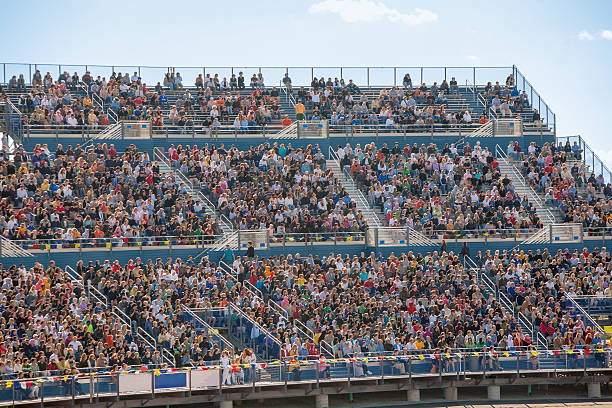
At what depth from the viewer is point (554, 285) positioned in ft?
133

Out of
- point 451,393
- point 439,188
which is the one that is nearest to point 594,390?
point 451,393

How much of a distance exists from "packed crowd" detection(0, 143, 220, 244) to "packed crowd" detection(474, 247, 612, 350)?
1165 cm

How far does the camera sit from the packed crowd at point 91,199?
3931 cm

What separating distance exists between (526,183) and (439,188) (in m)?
4.82

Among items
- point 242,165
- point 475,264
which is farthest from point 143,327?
point 475,264

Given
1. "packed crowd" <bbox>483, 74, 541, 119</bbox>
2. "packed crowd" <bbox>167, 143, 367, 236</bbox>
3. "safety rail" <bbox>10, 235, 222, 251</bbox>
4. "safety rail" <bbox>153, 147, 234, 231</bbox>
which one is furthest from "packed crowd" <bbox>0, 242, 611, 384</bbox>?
"packed crowd" <bbox>483, 74, 541, 119</bbox>

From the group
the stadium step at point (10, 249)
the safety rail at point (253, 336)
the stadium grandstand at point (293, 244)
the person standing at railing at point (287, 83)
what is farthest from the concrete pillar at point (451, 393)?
the person standing at railing at point (287, 83)

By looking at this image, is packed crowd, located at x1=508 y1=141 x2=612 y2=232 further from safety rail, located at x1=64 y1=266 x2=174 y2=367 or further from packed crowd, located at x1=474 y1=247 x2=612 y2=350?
safety rail, located at x1=64 y1=266 x2=174 y2=367

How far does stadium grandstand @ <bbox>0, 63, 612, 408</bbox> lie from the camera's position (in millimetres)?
33469

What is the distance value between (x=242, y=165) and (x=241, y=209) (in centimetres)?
301

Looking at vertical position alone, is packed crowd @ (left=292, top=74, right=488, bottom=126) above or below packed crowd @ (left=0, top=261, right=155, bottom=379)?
above

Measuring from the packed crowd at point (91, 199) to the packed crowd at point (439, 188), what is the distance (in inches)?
327

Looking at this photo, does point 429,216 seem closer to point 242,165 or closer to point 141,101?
point 242,165

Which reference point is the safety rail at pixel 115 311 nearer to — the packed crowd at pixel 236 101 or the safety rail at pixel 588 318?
the packed crowd at pixel 236 101
